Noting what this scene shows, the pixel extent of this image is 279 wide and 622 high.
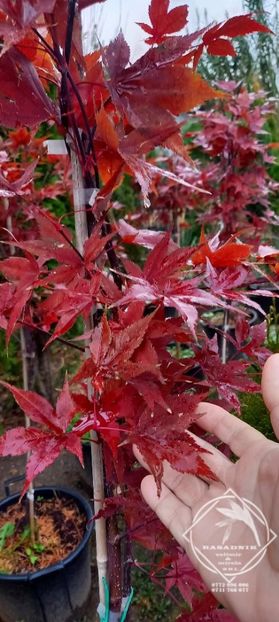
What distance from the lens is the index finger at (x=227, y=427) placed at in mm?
792

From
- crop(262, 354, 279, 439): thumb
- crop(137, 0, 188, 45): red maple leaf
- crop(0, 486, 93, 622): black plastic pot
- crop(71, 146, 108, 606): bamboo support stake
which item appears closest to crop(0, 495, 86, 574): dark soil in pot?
crop(0, 486, 93, 622): black plastic pot

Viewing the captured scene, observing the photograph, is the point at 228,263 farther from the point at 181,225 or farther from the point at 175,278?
the point at 181,225

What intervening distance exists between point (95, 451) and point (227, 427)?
22cm

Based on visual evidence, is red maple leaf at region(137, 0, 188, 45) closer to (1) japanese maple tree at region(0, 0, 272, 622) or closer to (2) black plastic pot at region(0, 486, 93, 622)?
(1) japanese maple tree at region(0, 0, 272, 622)

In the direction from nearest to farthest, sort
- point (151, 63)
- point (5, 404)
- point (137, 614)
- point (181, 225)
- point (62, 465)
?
point (151, 63)
point (137, 614)
point (62, 465)
point (5, 404)
point (181, 225)

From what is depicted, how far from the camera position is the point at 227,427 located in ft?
2.65

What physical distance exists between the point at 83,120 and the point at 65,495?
4.57ft

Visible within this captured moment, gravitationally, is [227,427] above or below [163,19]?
below

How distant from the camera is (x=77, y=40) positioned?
0.65m

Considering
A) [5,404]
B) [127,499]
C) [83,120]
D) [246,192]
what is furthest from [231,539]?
[5,404]
